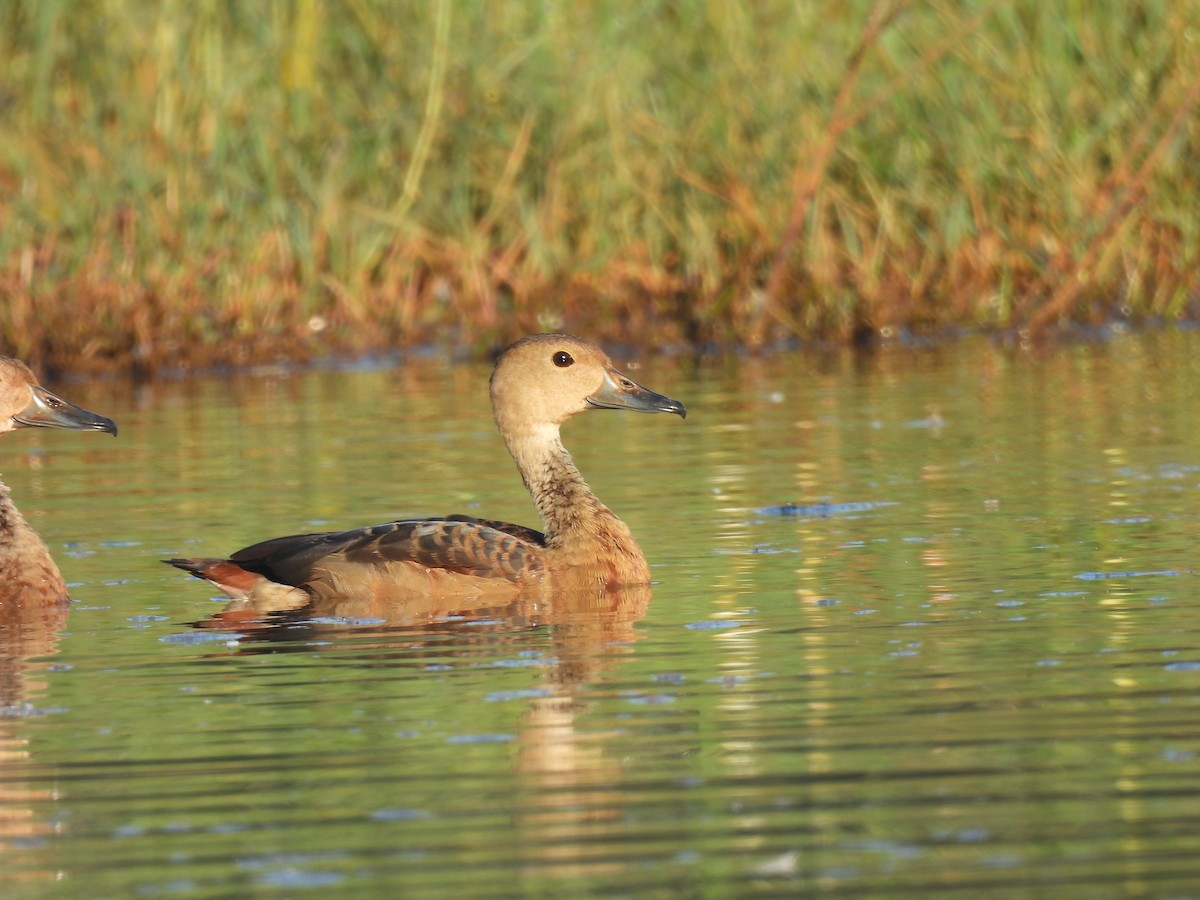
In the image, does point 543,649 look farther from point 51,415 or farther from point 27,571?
point 51,415

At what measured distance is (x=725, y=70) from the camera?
17.3 meters

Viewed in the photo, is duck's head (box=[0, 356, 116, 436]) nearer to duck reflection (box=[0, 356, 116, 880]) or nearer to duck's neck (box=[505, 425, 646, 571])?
duck reflection (box=[0, 356, 116, 880])

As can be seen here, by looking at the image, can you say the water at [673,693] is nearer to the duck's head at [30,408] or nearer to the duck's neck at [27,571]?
the duck's neck at [27,571]

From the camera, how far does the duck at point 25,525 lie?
8.53m

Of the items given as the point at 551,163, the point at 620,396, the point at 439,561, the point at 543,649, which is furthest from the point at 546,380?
the point at 551,163

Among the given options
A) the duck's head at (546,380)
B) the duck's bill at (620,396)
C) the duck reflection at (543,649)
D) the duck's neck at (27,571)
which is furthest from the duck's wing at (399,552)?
the duck's bill at (620,396)

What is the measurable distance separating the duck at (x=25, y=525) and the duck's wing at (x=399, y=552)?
2.16ft

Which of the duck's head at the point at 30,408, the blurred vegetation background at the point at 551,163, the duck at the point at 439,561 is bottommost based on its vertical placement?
the duck at the point at 439,561

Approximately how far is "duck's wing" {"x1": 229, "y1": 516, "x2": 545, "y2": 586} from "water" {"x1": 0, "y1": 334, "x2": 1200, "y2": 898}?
0.59 feet

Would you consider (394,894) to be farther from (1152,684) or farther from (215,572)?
(215,572)

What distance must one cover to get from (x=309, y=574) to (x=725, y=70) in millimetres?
9573

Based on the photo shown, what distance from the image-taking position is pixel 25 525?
8898 mm

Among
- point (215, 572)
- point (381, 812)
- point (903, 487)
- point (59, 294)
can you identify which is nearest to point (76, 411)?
point (215, 572)

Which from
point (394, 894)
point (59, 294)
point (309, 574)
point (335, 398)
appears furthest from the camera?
point (59, 294)
